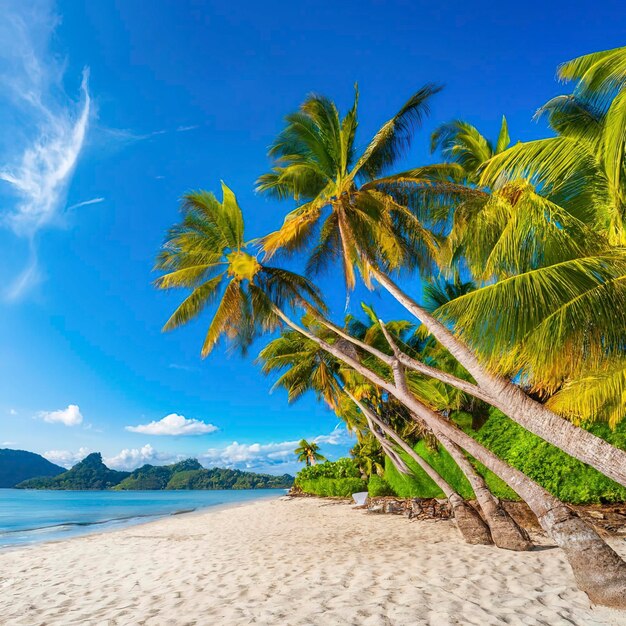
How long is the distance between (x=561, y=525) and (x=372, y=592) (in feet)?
7.82

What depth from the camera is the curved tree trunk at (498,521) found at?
6383 mm

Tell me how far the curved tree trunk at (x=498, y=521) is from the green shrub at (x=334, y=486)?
618 inches

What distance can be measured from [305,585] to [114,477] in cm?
12167

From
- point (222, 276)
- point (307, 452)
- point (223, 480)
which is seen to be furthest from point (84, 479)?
point (222, 276)

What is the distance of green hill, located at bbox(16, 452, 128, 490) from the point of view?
96.8 m

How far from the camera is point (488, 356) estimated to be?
4289 millimetres

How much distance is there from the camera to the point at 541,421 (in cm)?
466

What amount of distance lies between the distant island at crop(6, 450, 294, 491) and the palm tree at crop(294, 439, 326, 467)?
69399mm

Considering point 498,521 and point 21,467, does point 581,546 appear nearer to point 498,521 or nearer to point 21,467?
point 498,521

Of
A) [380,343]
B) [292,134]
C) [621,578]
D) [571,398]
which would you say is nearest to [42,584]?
[621,578]

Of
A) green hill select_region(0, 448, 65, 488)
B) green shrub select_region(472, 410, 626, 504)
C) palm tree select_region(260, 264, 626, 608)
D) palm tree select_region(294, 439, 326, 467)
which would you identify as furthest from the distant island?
palm tree select_region(260, 264, 626, 608)

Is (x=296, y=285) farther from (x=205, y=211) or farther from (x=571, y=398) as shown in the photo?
(x=571, y=398)

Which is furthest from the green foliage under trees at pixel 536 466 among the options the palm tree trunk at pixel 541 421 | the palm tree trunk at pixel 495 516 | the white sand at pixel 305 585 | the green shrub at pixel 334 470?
the green shrub at pixel 334 470

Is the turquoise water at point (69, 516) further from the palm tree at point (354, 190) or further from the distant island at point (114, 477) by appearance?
the distant island at point (114, 477)
